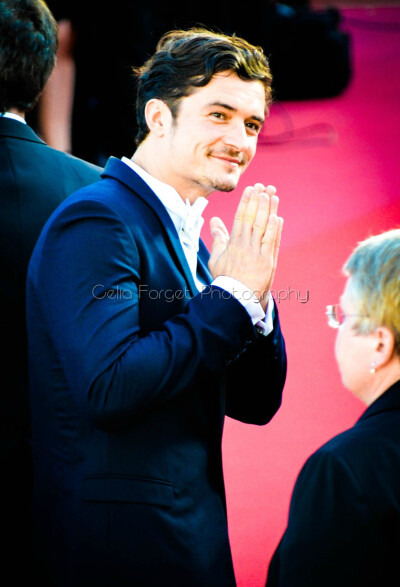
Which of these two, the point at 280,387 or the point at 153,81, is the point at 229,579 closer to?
the point at 280,387

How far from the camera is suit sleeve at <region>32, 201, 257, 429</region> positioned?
133 cm

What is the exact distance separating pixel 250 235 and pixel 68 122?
200 centimetres

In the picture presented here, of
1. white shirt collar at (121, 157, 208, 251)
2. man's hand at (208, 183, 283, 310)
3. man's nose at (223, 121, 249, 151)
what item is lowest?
man's hand at (208, 183, 283, 310)

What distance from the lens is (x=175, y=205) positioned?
1642 millimetres

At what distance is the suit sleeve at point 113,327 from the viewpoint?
133 centimetres

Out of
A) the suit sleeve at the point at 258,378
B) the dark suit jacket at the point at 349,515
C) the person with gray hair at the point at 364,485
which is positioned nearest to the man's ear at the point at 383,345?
the person with gray hair at the point at 364,485

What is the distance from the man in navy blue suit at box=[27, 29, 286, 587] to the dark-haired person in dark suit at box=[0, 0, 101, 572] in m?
0.13

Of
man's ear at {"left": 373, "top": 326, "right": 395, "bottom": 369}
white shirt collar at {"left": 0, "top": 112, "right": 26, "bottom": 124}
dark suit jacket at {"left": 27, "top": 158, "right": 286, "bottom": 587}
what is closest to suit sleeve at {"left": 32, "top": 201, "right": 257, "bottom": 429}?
dark suit jacket at {"left": 27, "top": 158, "right": 286, "bottom": 587}

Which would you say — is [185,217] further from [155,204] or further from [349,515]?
[349,515]

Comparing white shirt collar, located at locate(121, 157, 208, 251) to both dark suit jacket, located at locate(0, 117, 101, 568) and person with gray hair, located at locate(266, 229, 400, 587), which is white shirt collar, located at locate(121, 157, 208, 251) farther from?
person with gray hair, located at locate(266, 229, 400, 587)

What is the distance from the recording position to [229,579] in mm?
1531

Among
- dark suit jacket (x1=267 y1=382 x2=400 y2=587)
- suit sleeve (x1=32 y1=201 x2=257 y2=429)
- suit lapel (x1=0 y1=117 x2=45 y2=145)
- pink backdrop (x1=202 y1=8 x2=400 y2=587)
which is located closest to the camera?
dark suit jacket (x1=267 y1=382 x2=400 y2=587)

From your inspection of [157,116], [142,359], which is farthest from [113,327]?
[157,116]

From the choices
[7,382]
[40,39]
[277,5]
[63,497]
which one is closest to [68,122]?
[40,39]
